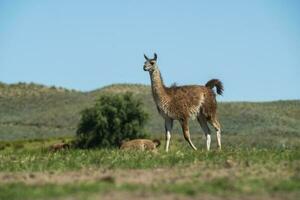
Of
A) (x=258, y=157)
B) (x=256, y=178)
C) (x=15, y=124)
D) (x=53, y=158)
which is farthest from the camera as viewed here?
(x=15, y=124)

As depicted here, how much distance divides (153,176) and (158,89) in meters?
10.4

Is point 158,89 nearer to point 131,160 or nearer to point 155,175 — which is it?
point 131,160

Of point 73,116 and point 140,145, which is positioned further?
point 73,116

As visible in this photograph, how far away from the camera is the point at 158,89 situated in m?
26.4

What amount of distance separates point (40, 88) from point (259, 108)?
46116 mm

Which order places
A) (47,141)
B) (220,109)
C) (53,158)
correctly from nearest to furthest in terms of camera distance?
(53,158)
(47,141)
(220,109)

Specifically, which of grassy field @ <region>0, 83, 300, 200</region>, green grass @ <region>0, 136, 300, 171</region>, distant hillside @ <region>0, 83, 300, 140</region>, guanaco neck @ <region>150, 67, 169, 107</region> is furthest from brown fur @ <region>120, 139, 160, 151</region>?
distant hillside @ <region>0, 83, 300, 140</region>

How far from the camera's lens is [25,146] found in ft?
196

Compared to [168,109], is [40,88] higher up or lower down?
higher up

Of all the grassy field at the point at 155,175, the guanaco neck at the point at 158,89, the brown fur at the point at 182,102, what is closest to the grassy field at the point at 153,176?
the grassy field at the point at 155,175

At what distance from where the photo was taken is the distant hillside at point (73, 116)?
83.4 m

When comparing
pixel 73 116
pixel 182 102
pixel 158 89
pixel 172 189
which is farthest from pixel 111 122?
pixel 172 189

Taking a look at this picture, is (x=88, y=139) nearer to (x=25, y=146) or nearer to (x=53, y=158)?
(x=25, y=146)

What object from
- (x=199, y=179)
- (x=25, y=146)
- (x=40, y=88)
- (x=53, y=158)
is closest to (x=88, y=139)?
(x=25, y=146)
